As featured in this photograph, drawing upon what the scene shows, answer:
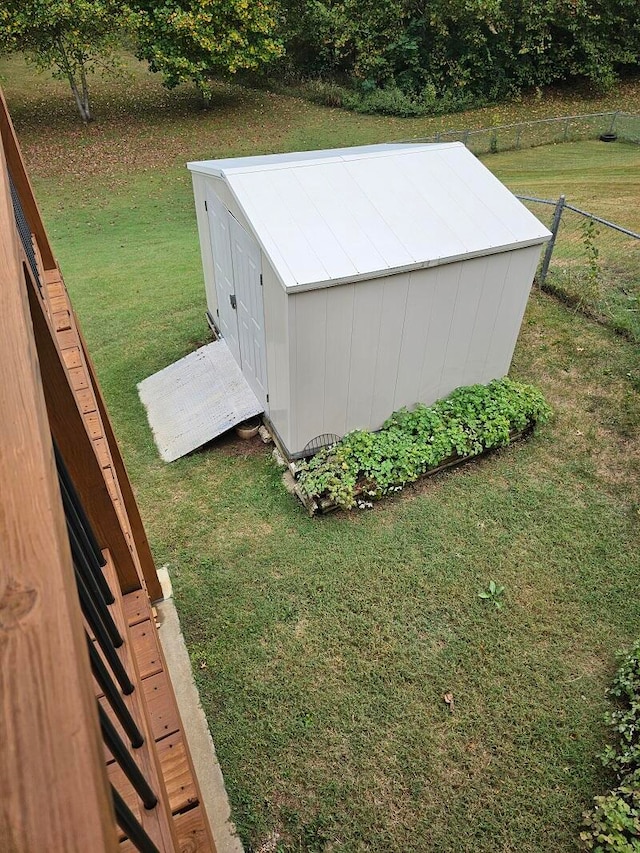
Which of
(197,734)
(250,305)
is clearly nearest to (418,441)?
(250,305)

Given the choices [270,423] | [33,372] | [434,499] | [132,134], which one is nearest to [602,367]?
[434,499]

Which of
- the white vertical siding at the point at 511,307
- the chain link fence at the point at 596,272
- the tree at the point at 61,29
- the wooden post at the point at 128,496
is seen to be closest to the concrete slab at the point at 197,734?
the wooden post at the point at 128,496

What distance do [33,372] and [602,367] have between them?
22.2 ft

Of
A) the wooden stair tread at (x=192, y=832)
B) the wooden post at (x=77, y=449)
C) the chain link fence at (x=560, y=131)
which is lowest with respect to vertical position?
the chain link fence at (x=560, y=131)

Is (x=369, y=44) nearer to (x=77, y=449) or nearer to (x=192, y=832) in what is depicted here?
(x=77, y=449)

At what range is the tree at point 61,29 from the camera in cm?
1409

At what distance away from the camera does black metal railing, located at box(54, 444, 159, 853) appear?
958 mm

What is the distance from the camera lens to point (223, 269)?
20.1 ft

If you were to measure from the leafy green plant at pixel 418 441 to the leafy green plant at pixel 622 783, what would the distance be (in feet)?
7.29

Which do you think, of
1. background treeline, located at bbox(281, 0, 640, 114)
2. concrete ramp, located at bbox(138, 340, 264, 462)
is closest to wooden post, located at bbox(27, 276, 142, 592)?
concrete ramp, located at bbox(138, 340, 264, 462)

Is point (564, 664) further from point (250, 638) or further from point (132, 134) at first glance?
point (132, 134)

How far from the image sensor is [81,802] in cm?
49

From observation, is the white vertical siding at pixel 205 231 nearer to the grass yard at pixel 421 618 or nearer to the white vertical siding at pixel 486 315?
the grass yard at pixel 421 618

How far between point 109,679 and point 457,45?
24347mm
